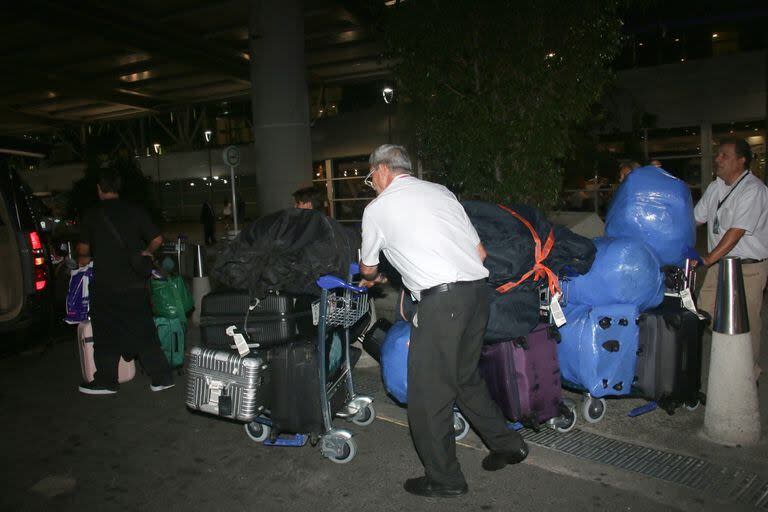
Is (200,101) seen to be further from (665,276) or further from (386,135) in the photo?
(665,276)

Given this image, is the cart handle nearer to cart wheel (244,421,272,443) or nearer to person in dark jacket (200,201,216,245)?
cart wheel (244,421,272,443)

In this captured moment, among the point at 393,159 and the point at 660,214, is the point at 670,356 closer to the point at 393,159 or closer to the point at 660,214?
the point at 660,214

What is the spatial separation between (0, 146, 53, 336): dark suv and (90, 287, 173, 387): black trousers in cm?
143

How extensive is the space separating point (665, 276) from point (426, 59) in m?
3.67

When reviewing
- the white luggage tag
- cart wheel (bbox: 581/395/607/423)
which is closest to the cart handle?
the white luggage tag

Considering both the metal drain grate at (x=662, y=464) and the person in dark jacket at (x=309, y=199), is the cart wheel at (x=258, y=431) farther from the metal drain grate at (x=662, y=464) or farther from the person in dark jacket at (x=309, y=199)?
the person in dark jacket at (x=309, y=199)

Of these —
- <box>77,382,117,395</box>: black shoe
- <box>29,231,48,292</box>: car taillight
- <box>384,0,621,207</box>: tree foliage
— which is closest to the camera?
<box>77,382,117,395</box>: black shoe

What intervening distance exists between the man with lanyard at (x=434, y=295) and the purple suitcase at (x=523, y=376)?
36 cm

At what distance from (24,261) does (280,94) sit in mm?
6112

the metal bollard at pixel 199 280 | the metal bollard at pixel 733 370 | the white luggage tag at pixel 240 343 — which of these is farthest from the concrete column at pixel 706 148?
the white luggage tag at pixel 240 343

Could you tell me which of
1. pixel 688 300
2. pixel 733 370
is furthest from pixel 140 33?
pixel 733 370

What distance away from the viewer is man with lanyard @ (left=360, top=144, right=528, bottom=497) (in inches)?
132

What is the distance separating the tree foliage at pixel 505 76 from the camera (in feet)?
20.7

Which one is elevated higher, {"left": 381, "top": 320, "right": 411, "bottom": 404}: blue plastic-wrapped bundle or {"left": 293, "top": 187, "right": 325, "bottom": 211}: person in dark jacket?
{"left": 293, "top": 187, "right": 325, "bottom": 211}: person in dark jacket
